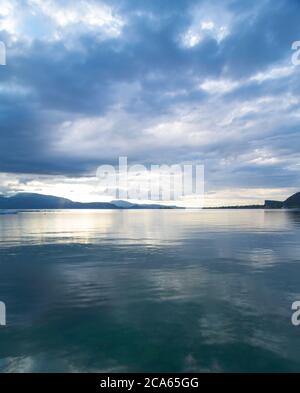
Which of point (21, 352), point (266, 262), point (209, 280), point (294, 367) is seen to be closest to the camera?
point (294, 367)

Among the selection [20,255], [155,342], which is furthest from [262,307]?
[20,255]

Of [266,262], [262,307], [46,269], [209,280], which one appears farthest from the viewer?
[266,262]

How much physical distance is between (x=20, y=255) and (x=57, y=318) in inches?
793

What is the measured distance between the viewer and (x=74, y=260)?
29500 millimetres

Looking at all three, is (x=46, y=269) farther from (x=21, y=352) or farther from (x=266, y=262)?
(x=266, y=262)

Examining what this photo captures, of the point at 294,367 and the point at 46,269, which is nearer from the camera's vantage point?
the point at 294,367

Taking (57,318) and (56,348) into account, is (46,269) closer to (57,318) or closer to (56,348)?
(57,318)

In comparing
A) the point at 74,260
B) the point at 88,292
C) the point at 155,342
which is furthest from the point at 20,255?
the point at 155,342

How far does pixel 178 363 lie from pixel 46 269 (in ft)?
59.7

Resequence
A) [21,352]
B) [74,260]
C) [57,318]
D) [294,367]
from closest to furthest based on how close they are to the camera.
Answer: [294,367] → [21,352] → [57,318] → [74,260]

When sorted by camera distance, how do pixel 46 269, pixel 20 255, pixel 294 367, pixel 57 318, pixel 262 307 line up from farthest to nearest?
pixel 20 255
pixel 46 269
pixel 262 307
pixel 57 318
pixel 294 367

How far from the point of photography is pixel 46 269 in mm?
25469

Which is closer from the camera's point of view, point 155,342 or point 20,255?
point 155,342

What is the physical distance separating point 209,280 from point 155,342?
10217 mm
